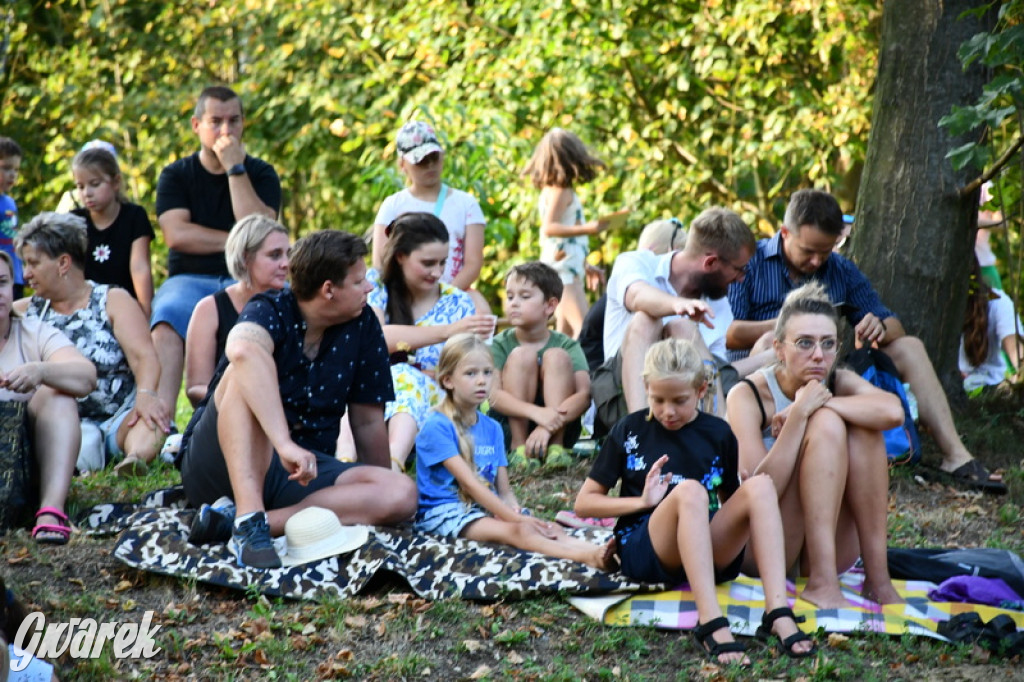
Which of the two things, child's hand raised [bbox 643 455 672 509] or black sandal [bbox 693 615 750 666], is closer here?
black sandal [bbox 693 615 750 666]

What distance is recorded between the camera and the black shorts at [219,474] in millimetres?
4707

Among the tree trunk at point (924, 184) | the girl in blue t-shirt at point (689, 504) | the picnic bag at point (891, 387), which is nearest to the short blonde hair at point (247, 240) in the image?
the girl in blue t-shirt at point (689, 504)

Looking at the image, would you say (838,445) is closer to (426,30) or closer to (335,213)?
(426,30)

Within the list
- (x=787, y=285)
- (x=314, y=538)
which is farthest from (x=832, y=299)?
(x=314, y=538)

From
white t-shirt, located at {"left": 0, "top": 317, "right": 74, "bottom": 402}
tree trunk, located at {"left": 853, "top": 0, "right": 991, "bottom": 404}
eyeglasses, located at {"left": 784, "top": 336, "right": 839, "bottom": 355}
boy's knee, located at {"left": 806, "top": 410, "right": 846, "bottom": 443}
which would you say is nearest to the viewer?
boy's knee, located at {"left": 806, "top": 410, "right": 846, "bottom": 443}

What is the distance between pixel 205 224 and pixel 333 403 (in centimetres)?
258

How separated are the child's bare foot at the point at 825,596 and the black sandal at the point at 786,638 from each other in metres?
0.22

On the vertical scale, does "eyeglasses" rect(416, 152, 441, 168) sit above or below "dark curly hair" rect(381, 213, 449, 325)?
above

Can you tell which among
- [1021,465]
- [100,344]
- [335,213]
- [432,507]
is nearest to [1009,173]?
[1021,465]

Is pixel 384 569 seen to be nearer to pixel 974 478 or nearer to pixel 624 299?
pixel 624 299

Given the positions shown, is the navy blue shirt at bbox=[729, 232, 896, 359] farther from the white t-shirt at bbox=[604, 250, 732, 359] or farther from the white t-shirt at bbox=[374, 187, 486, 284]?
the white t-shirt at bbox=[374, 187, 486, 284]

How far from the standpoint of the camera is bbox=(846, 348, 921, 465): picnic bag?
239 inches

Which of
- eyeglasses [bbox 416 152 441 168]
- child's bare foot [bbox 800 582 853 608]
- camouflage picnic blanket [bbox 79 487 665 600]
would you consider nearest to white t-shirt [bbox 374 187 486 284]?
eyeglasses [bbox 416 152 441 168]

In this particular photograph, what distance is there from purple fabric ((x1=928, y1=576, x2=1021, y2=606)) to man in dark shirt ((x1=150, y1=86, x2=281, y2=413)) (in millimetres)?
4042
